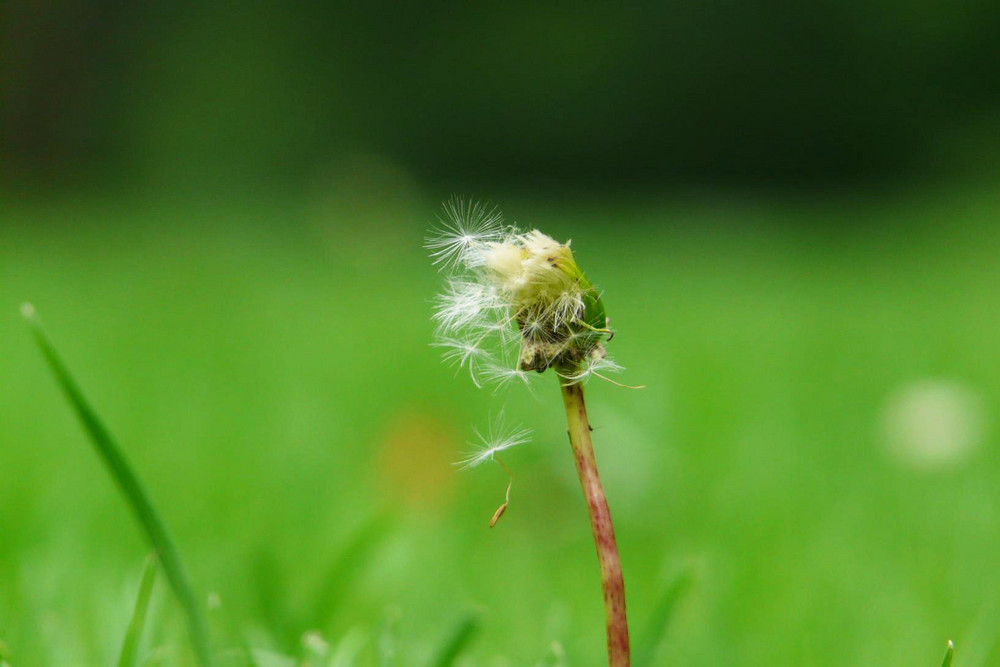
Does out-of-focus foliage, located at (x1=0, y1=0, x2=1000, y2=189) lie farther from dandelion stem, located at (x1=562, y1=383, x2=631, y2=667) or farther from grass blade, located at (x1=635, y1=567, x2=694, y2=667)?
dandelion stem, located at (x1=562, y1=383, x2=631, y2=667)

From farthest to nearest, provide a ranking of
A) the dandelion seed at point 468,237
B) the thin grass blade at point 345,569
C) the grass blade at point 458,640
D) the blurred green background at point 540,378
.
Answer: the blurred green background at point 540,378 → the thin grass blade at point 345,569 → the grass blade at point 458,640 → the dandelion seed at point 468,237

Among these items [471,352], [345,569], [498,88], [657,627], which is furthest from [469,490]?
[498,88]

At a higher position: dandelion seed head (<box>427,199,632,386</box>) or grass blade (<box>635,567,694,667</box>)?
dandelion seed head (<box>427,199,632,386</box>)

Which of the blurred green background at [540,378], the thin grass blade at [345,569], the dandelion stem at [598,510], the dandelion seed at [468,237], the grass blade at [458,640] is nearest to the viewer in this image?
the dandelion stem at [598,510]

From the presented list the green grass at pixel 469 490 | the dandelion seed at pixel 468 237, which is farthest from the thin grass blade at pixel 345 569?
the dandelion seed at pixel 468 237

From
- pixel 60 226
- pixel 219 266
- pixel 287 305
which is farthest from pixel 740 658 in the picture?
pixel 60 226

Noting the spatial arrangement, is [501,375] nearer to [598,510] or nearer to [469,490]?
[598,510]

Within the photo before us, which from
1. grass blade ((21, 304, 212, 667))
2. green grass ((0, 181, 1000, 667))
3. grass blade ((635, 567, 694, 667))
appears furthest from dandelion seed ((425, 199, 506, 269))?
grass blade ((635, 567, 694, 667))

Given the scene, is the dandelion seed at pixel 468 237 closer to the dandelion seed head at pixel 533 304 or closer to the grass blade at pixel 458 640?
the dandelion seed head at pixel 533 304
